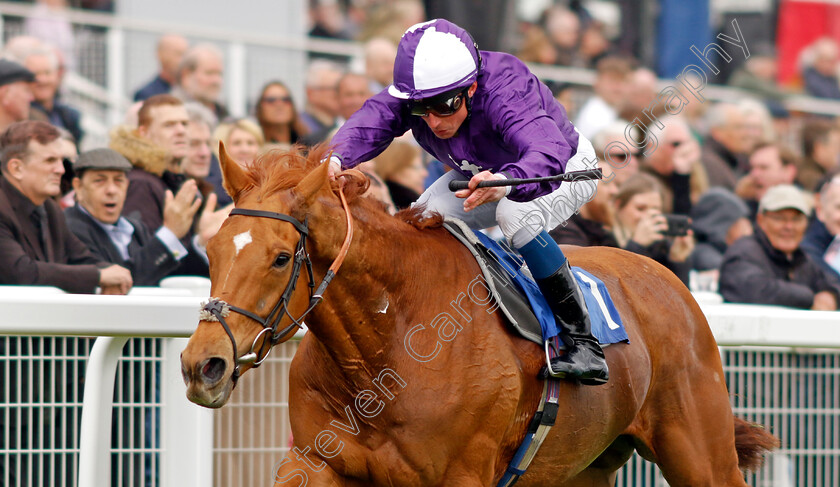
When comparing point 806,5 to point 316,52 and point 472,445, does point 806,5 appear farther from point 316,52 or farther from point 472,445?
point 472,445

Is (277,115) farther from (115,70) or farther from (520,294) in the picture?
(520,294)

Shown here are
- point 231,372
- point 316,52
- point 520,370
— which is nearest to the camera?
point 231,372

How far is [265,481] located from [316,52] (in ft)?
20.3

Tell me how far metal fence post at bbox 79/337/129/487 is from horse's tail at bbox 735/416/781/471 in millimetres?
2683

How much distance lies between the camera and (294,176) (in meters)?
3.35

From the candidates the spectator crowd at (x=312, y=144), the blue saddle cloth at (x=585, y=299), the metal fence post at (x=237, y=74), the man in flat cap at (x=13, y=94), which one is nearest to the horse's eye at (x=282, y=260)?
the spectator crowd at (x=312, y=144)

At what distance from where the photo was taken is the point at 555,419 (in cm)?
387

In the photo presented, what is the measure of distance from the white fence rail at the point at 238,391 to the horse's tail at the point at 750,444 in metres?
0.21

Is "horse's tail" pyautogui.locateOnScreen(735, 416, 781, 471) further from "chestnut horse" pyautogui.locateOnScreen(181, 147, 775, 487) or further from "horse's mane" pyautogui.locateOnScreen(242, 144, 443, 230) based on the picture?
"horse's mane" pyautogui.locateOnScreen(242, 144, 443, 230)

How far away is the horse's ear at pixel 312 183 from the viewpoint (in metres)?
3.28

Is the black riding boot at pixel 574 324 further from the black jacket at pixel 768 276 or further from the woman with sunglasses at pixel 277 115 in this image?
the woman with sunglasses at pixel 277 115

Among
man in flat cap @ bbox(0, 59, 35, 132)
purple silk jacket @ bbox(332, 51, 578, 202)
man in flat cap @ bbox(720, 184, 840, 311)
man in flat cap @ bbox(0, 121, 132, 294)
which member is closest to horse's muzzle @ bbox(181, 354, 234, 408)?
purple silk jacket @ bbox(332, 51, 578, 202)

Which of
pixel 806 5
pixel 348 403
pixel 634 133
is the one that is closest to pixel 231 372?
pixel 348 403

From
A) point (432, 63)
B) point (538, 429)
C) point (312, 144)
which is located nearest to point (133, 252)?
point (312, 144)
